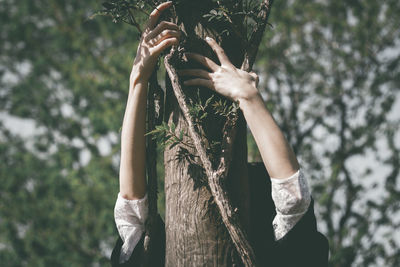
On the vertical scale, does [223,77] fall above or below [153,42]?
below

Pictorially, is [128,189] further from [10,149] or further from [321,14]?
[10,149]

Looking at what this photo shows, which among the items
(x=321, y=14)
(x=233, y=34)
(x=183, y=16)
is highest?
(x=321, y=14)

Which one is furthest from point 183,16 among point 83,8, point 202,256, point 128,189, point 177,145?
point 83,8

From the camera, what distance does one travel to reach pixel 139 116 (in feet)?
5.95

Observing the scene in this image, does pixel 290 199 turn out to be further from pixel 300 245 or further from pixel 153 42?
pixel 153 42

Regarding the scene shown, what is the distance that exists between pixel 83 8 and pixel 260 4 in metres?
9.19

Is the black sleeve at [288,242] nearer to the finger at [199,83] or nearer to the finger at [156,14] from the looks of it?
the finger at [199,83]

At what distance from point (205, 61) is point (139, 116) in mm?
426

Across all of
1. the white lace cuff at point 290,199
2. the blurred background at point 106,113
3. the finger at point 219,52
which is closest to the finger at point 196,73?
the finger at point 219,52

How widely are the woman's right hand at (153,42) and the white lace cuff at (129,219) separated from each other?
0.61 metres

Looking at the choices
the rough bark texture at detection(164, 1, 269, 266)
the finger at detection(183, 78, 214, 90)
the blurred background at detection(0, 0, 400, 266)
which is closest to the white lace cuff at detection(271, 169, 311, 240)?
the rough bark texture at detection(164, 1, 269, 266)

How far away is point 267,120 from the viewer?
1.66 meters

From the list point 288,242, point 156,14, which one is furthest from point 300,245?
point 156,14

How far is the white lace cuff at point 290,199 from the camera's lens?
158cm
